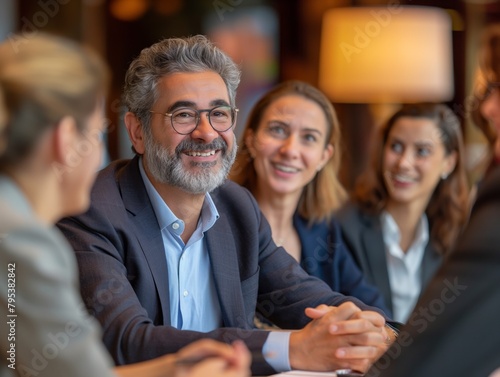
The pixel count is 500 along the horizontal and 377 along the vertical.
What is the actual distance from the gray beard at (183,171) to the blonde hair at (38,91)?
3.39 feet

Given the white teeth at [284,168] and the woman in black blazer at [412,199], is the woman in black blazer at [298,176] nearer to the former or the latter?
the white teeth at [284,168]

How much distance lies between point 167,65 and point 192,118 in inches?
5.9

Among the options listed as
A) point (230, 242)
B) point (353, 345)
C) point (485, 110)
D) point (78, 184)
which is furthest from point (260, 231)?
point (485, 110)

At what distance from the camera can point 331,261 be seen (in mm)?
2973

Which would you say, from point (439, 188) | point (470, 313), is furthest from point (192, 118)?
point (439, 188)

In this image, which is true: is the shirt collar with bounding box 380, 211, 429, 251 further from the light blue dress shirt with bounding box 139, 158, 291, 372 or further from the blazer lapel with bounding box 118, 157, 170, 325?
the blazer lapel with bounding box 118, 157, 170, 325

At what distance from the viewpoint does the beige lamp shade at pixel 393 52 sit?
12.7 feet

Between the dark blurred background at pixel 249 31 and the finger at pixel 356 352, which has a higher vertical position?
the dark blurred background at pixel 249 31

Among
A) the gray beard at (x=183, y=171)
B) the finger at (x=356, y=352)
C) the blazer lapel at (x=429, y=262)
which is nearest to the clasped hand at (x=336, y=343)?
the finger at (x=356, y=352)

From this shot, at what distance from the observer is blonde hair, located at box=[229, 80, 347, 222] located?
3061 mm

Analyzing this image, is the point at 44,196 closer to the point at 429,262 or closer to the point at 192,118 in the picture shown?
the point at 192,118

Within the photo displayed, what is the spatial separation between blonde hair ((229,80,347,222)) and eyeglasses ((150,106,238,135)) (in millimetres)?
886

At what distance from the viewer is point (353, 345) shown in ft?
5.82

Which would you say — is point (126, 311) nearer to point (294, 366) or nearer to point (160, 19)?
point (294, 366)
